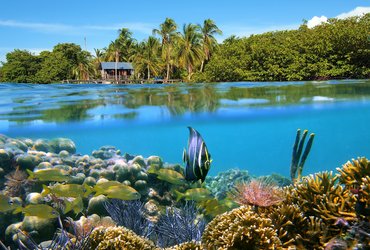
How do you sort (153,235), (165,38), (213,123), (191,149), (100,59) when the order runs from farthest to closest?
(100,59)
(165,38)
(213,123)
(153,235)
(191,149)

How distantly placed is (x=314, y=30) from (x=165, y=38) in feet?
140

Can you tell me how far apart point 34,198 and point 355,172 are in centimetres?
457

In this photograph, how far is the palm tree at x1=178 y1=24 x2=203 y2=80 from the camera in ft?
193

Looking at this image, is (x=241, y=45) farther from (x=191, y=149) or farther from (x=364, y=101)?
(x=191, y=149)

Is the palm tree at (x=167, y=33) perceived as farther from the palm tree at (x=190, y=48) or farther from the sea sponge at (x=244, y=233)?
the sea sponge at (x=244, y=233)

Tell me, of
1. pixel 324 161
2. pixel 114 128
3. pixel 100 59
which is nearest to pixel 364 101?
pixel 114 128

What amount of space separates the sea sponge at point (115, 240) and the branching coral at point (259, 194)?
3.44 ft

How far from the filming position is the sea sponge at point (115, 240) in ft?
11.2

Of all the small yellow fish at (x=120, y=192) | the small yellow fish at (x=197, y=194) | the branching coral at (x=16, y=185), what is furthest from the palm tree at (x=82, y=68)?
the small yellow fish at (x=120, y=192)

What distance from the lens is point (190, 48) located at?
196 ft

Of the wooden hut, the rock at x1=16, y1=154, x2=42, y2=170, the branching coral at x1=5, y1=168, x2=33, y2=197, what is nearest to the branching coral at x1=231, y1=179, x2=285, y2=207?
the branching coral at x1=5, y1=168, x2=33, y2=197

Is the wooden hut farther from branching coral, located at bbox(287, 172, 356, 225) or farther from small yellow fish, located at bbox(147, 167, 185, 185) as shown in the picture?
branching coral, located at bbox(287, 172, 356, 225)

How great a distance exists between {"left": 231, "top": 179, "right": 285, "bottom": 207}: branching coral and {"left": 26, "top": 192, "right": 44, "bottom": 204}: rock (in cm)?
340

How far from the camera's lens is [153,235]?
5.10 m
